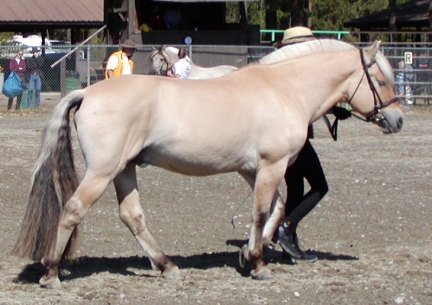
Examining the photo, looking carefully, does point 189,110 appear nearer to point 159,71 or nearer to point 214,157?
point 214,157

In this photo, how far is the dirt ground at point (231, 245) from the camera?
611 cm

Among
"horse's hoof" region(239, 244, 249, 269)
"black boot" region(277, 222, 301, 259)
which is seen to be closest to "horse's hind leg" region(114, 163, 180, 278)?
"horse's hoof" region(239, 244, 249, 269)

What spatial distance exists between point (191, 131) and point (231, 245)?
206 centimetres

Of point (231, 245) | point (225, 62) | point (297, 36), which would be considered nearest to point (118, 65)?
point (231, 245)

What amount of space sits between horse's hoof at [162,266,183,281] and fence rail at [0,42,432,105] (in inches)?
694

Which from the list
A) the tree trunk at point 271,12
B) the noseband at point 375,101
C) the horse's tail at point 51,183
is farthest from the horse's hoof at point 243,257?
the tree trunk at point 271,12

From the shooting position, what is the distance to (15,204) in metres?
9.69

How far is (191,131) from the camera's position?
611 cm

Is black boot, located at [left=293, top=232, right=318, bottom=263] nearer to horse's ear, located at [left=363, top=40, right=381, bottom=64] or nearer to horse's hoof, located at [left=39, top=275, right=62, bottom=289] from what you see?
horse's ear, located at [left=363, top=40, right=381, bottom=64]

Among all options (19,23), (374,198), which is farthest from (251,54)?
(374,198)

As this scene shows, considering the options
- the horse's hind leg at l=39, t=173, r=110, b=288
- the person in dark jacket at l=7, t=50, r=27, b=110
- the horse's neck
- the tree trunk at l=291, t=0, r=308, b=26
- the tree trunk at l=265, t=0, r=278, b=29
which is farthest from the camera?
the tree trunk at l=265, t=0, r=278, b=29

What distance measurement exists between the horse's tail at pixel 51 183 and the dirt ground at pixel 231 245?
0.35 meters

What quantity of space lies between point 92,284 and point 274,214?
1.51 meters

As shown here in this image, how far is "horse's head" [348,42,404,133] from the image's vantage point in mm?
6648
